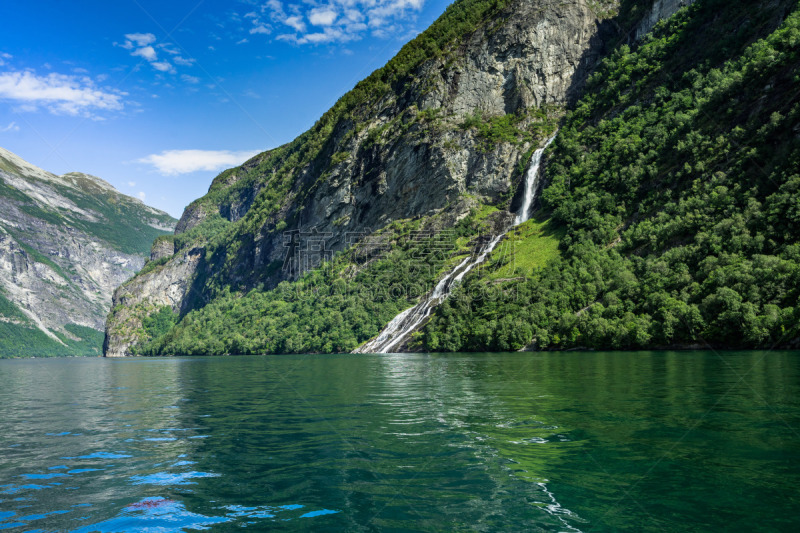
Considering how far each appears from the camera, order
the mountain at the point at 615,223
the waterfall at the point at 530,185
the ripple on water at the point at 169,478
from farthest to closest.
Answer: the waterfall at the point at 530,185, the mountain at the point at 615,223, the ripple on water at the point at 169,478

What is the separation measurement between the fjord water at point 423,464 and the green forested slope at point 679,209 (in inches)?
2183

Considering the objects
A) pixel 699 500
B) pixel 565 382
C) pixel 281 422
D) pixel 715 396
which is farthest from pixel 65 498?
pixel 565 382

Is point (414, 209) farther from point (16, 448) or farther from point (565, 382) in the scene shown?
point (16, 448)

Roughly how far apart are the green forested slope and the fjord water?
55.5 m

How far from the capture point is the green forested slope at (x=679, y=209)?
80250 mm

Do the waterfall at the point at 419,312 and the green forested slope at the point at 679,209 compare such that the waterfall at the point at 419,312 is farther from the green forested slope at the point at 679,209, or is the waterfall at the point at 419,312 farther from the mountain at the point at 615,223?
the green forested slope at the point at 679,209

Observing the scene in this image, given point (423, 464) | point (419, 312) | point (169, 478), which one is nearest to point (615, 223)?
point (419, 312)

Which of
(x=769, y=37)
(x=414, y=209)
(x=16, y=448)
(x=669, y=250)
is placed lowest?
(x=16, y=448)

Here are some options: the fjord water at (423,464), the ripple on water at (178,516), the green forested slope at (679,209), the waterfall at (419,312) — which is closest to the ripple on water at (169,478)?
the fjord water at (423,464)

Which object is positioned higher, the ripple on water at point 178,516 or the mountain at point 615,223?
the mountain at point 615,223

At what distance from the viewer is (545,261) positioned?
136 metres

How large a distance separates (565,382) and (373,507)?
29983 mm

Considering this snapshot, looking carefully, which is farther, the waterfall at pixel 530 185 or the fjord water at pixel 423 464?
the waterfall at pixel 530 185

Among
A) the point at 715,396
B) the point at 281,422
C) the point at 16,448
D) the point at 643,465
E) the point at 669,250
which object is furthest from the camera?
the point at 669,250
